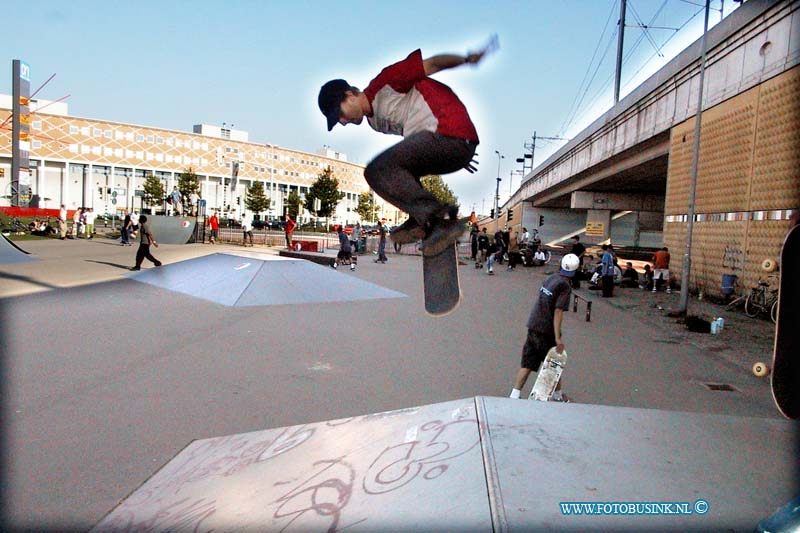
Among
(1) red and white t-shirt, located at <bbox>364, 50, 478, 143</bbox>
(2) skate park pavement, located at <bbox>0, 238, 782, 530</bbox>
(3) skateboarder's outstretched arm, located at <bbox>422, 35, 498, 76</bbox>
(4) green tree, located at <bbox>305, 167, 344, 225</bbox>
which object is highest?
(3) skateboarder's outstretched arm, located at <bbox>422, 35, 498, 76</bbox>

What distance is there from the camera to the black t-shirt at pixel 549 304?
19.1ft

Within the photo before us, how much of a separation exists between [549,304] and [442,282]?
3.25 m

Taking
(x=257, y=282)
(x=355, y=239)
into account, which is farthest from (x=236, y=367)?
(x=355, y=239)

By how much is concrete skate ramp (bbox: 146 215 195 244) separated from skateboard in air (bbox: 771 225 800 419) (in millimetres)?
28751

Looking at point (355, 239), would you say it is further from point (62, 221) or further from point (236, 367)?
point (236, 367)

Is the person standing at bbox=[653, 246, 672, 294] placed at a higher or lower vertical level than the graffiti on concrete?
lower

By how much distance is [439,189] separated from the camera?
3.36 metres

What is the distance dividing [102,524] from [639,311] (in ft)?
45.8

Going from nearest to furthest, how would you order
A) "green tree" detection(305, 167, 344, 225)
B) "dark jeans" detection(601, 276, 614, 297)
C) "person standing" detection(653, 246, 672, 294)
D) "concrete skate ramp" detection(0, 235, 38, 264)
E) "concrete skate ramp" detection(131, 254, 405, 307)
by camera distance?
"green tree" detection(305, 167, 344, 225), "concrete skate ramp" detection(131, 254, 405, 307), "concrete skate ramp" detection(0, 235, 38, 264), "dark jeans" detection(601, 276, 614, 297), "person standing" detection(653, 246, 672, 294)

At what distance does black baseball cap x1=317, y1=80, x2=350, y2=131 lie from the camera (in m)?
2.55

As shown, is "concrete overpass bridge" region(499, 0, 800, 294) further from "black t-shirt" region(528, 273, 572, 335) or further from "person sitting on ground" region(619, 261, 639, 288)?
"black t-shirt" region(528, 273, 572, 335)

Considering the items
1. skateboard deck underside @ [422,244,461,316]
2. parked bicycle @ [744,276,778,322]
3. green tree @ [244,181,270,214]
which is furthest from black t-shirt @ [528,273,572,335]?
parked bicycle @ [744,276,778,322]

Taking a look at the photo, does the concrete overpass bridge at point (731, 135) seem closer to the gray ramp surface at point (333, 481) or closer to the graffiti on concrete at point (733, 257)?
the graffiti on concrete at point (733, 257)

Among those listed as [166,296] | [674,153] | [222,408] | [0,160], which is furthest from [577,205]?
[0,160]
